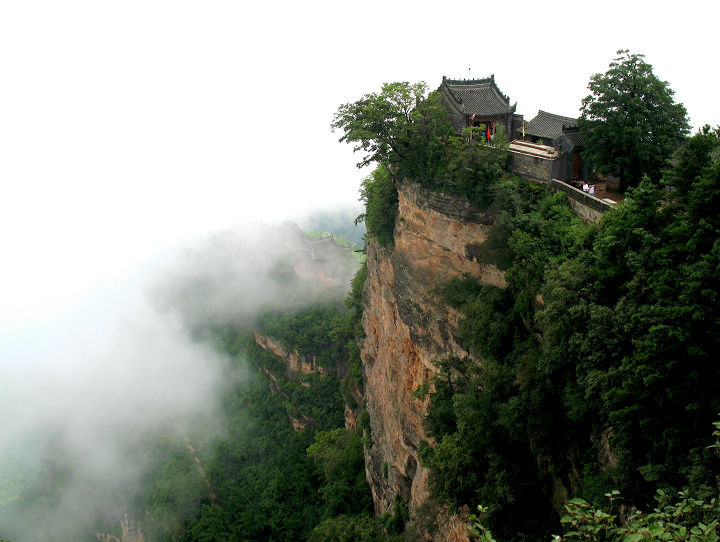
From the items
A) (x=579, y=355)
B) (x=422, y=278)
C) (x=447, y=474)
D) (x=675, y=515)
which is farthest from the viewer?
(x=422, y=278)

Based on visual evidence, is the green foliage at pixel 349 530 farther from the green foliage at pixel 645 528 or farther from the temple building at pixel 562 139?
the green foliage at pixel 645 528

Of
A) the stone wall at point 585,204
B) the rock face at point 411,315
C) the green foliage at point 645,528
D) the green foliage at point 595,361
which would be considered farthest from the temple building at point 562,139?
the green foliage at point 645,528

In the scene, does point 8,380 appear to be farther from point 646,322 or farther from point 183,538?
point 646,322

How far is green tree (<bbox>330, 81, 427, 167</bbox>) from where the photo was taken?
26.7 metres

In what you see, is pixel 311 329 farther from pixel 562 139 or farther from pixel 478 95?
pixel 562 139

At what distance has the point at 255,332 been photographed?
2694 inches

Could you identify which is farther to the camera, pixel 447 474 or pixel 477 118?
pixel 477 118

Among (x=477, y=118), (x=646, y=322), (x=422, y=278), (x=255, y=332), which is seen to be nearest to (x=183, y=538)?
(x=255, y=332)

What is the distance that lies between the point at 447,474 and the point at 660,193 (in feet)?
39.3

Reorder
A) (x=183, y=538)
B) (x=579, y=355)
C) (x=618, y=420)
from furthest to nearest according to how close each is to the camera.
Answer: (x=183, y=538), (x=579, y=355), (x=618, y=420)

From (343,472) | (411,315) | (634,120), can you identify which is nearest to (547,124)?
(634,120)

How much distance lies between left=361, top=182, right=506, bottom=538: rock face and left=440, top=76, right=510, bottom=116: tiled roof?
5956mm

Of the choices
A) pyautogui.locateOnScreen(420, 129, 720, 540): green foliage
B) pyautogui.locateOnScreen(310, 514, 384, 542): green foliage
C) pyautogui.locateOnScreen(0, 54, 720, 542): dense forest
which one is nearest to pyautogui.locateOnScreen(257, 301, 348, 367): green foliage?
pyautogui.locateOnScreen(0, 54, 720, 542): dense forest

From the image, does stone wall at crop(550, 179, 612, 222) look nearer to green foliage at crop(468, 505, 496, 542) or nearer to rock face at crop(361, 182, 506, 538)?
rock face at crop(361, 182, 506, 538)
